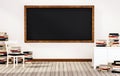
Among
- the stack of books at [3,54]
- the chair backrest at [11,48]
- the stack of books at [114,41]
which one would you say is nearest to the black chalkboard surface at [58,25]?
the chair backrest at [11,48]

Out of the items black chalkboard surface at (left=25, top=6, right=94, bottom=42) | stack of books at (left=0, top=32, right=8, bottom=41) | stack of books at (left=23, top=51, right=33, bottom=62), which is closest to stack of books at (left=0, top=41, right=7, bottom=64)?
stack of books at (left=0, top=32, right=8, bottom=41)

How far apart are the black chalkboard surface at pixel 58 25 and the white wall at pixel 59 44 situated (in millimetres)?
163

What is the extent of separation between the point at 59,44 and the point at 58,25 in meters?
0.61

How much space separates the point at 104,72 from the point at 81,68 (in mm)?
862

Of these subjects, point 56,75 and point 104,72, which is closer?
point 56,75

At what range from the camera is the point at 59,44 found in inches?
413

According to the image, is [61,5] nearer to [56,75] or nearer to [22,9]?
[22,9]

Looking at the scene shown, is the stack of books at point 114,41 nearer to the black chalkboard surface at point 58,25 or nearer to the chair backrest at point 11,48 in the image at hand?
the black chalkboard surface at point 58,25

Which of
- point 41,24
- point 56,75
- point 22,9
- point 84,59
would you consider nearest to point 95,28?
point 84,59

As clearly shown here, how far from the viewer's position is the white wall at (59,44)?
1039cm

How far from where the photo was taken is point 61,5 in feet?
34.0

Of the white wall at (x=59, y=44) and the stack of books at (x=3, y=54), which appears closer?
the stack of books at (x=3, y=54)

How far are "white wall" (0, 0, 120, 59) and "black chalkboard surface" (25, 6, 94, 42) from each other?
163 millimetres

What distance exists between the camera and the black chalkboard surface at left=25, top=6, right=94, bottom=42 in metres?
10.4
